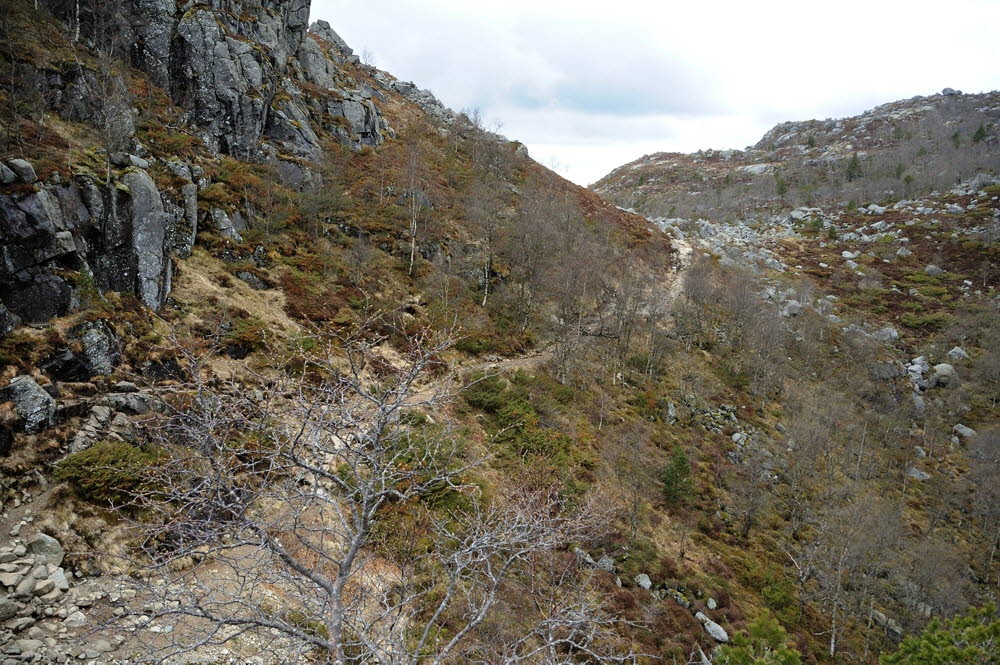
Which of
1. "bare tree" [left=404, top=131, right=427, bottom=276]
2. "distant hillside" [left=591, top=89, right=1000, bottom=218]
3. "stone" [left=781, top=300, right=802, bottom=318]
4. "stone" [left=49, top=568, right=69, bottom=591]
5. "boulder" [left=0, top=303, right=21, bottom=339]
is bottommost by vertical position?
"stone" [left=49, top=568, right=69, bottom=591]

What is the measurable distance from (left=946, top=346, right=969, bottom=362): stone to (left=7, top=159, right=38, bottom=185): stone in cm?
5931

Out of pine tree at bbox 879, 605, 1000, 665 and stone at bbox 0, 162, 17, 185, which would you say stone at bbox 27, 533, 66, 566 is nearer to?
stone at bbox 0, 162, 17, 185

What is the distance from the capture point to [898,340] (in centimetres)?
4322

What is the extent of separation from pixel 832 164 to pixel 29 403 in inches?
5015

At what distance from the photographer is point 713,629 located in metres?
16.5

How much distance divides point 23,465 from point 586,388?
908 inches

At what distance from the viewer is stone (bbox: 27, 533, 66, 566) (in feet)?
26.7

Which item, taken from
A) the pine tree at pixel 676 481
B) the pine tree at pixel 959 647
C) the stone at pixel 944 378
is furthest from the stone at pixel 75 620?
the stone at pixel 944 378

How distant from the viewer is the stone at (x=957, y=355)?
131 feet

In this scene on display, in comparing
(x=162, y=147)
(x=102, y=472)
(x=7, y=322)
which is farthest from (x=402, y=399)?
(x=162, y=147)

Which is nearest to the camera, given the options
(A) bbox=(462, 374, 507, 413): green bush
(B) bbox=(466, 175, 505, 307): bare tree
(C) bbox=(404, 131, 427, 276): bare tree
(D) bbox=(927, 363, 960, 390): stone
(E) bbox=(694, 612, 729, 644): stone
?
(E) bbox=(694, 612, 729, 644): stone

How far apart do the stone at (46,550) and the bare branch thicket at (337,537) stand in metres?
1.36

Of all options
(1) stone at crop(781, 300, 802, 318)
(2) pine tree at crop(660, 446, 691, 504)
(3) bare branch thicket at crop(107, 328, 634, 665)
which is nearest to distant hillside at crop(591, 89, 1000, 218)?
(1) stone at crop(781, 300, 802, 318)

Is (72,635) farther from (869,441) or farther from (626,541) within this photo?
(869,441)
